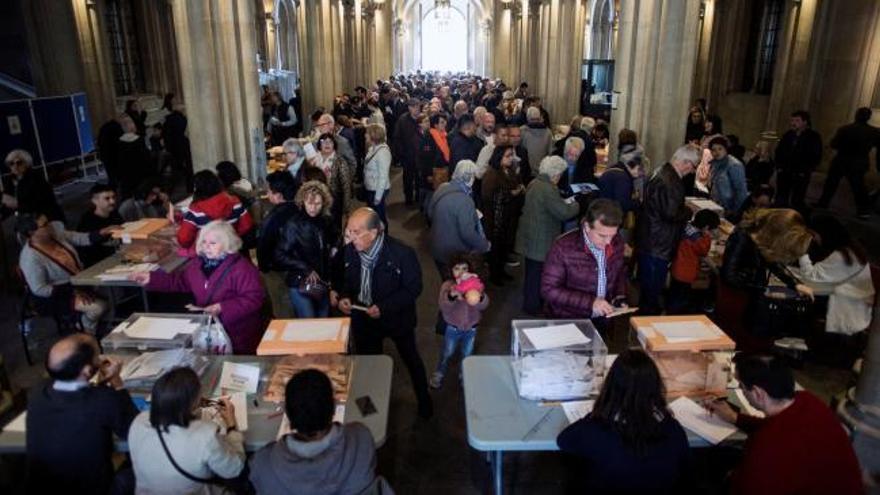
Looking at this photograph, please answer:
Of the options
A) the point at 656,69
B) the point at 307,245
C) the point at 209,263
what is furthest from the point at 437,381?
the point at 656,69

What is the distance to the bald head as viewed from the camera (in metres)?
2.88

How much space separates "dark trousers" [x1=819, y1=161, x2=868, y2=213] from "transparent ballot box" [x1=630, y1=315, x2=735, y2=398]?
8505 millimetres

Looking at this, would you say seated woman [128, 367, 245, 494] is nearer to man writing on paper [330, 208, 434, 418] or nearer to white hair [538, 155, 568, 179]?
man writing on paper [330, 208, 434, 418]

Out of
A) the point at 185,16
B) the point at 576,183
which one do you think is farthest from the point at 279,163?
the point at 576,183

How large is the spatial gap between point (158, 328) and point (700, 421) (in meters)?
Answer: 3.07

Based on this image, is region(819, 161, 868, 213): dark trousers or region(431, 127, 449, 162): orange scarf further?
region(819, 161, 868, 213): dark trousers

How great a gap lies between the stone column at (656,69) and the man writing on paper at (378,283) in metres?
5.40

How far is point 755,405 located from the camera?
286 cm

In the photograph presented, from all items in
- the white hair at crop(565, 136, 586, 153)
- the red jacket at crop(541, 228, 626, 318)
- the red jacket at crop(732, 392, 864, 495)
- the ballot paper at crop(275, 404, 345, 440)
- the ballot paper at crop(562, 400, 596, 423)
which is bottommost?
the ballot paper at crop(275, 404, 345, 440)

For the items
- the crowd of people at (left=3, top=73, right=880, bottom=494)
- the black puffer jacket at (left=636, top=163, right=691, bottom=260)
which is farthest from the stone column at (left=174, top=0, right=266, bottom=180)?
the black puffer jacket at (left=636, top=163, right=691, bottom=260)

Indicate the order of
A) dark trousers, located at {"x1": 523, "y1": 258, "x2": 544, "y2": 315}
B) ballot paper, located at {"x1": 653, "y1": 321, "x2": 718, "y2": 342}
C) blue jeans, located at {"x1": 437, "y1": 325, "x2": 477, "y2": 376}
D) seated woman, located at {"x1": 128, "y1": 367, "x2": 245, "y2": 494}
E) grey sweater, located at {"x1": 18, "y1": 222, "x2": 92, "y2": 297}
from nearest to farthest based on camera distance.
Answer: seated woman, located at {"x1": 128, "y1": 367, "x2": 245, "y2": 494} < ballot paper, located at {"x1": 653, "y1": 321, "x2": 718, "y2": 342} < blue jeans, located at {"x1": 437, "y1": 325, "x2": 477, "y2": 376} < grey sweater, located at {"x1": 18, "y1": 222, "x2": 92, "y2": 297} < dark trousers, located at {"x1": 523, "y1": 258, "x2": 544, "y2": 315}

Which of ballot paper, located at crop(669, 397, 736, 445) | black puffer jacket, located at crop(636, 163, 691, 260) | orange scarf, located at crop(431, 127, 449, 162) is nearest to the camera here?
ballot paper, located at crop(669, 397, 736, 445)

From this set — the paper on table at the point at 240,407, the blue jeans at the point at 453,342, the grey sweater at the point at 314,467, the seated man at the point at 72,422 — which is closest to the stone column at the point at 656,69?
the blue jeans at the point at 453,342

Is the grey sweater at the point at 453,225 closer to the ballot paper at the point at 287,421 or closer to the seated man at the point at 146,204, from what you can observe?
the ballot paper at the point at 287,421
